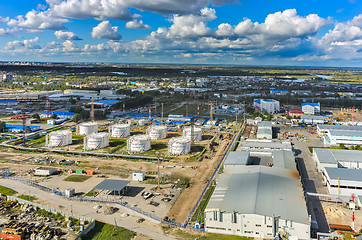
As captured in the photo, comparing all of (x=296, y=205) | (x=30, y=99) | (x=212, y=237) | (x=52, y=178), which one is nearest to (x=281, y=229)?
(x=296, y=205)

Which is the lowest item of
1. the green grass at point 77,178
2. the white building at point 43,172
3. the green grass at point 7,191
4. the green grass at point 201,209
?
the green grass at point 77,178

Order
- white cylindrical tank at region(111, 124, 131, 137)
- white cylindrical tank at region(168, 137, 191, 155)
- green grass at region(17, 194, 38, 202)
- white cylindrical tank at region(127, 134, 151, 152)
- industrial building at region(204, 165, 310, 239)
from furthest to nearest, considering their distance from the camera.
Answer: white cylindrical tank at region(111, 124, 131, 137) < white cylindrical tank at region(127, 134, 151, 152) < white cylindrical tank at region(168, 137, 191, 155) < green grass at region(17, 194, 38, 202) < industrial building at region(204, 165, 310, 239)

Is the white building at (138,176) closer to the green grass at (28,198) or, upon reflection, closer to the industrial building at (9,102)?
the green grass at (28,198)

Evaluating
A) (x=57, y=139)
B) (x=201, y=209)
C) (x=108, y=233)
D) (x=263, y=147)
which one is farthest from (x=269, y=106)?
A: (x=108, y=233)

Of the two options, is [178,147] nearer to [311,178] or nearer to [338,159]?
[311,178]

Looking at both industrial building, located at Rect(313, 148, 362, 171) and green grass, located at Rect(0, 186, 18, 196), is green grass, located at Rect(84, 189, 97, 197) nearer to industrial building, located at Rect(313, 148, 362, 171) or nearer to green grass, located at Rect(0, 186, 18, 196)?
green grass, located at Rect(0, 186, 18, 196)

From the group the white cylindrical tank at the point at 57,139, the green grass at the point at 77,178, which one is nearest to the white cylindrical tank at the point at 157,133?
the white cylindrical tank at the point at 57,139

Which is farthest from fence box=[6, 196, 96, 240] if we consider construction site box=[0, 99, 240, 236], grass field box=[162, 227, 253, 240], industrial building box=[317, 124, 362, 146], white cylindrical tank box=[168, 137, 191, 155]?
industrial building box=[317, 124, 362, 146]
